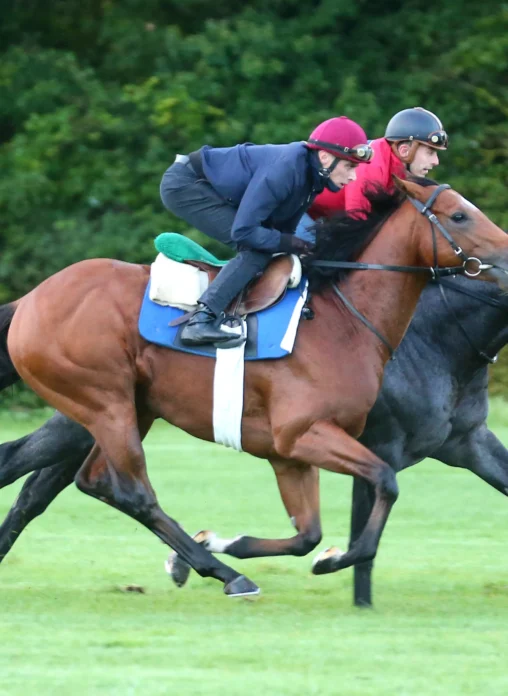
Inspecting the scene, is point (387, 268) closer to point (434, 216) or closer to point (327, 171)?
point (434, 216)

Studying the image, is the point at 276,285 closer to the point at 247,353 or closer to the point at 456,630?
the point at 247,353

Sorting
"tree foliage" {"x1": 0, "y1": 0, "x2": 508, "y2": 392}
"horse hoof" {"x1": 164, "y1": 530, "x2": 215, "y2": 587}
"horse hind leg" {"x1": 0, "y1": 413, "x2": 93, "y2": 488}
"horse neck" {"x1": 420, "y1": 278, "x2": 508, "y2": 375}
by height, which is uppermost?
"horse neck" {"x1": 420, "y1": 278, "x2": 508, "y2": 375}

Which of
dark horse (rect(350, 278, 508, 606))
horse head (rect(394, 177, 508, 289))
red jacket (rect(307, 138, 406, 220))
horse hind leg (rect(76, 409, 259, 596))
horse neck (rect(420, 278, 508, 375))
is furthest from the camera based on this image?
Answer: horse neck (rect(420, 278, 508, 375))

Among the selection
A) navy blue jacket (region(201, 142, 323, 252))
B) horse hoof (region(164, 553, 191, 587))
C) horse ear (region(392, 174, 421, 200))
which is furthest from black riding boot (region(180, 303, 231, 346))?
horse hoof (region(164, 553, 191, 587))

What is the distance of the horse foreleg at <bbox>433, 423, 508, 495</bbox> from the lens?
6711 mm

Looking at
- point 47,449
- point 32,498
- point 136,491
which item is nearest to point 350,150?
point 136,491

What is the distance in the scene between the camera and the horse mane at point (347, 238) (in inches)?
237

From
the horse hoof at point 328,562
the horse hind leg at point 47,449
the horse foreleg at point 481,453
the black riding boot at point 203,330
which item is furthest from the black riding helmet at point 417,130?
the horse hind leg at point 47,449

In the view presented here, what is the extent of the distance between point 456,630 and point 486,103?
14.4 metres

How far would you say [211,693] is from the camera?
4.19 meters

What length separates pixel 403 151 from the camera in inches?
252

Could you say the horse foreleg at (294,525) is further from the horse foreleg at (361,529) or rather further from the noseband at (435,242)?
the noseband at (435,242)

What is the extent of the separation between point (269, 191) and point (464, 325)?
1252 mm

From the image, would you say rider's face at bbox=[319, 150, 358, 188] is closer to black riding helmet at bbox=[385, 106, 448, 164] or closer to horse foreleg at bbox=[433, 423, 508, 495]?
black riding helmet at bbox=[385, 106, 448, 164]
